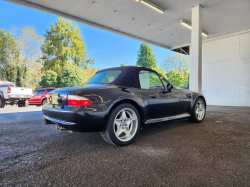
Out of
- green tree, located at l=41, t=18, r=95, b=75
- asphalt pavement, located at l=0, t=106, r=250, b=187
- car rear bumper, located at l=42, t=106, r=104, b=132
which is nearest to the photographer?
asphalt pavement, located at l=0, t=106, r=250, b=187

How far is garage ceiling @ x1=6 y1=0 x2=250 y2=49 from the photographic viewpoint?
755 cm

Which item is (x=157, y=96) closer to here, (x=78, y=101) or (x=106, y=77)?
(x=106, y=77)

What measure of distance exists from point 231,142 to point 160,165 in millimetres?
1705

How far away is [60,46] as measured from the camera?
86.4 feet

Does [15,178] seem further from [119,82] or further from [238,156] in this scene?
[238,156]

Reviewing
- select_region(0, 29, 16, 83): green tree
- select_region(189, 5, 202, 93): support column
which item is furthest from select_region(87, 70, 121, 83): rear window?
select_region(0, 29, 16, 83): green tree

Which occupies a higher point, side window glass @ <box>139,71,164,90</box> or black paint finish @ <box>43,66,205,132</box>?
side window glass @ <box>139,71,164,90</box>

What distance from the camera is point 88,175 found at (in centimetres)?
163

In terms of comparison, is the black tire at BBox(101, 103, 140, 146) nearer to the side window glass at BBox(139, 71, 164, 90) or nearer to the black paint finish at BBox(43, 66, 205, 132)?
the black paint finish at BBox(43, 66, 205, 132)

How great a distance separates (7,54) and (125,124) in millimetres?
34340

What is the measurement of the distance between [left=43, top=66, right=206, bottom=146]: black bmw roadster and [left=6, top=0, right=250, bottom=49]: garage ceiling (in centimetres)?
605

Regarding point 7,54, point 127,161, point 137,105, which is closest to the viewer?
point 127,161

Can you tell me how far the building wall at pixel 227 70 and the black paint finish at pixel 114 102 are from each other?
32.9 feet

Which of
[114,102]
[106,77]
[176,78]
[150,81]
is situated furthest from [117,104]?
[176,78]
